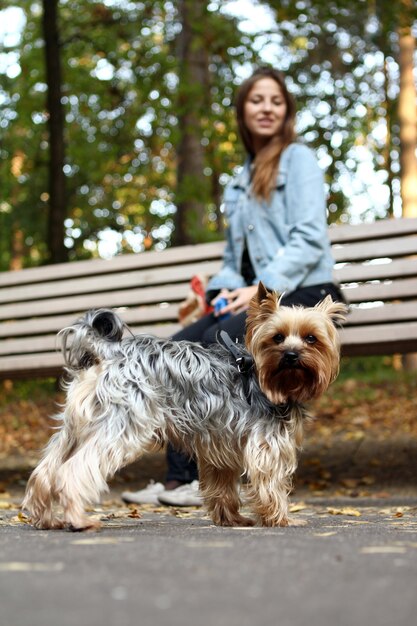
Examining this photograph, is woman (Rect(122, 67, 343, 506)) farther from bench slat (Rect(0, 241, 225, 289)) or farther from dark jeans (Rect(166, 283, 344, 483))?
bench slat (Rect(0, 241, 225, 289))

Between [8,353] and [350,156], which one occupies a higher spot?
[350,156]

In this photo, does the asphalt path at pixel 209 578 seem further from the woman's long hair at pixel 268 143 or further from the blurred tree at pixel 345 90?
the blurred tree at pixel 345 90

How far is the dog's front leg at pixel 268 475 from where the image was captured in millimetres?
4633

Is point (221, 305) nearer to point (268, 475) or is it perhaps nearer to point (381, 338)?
point (381, 338)

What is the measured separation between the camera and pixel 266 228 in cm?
646

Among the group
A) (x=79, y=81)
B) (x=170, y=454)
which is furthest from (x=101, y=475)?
(x=79, y=81)

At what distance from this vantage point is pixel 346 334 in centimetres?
684

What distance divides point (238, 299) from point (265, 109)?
150cm

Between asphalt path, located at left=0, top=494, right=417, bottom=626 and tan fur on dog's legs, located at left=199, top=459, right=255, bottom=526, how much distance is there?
0.79 m

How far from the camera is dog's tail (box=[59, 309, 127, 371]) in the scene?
459 centimetres

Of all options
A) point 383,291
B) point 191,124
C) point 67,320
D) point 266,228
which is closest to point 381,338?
point 383,291

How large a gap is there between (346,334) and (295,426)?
2140 millimetres

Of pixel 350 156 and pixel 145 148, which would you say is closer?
pixel 145 148

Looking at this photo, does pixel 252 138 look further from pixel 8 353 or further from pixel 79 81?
pixel 79 81
